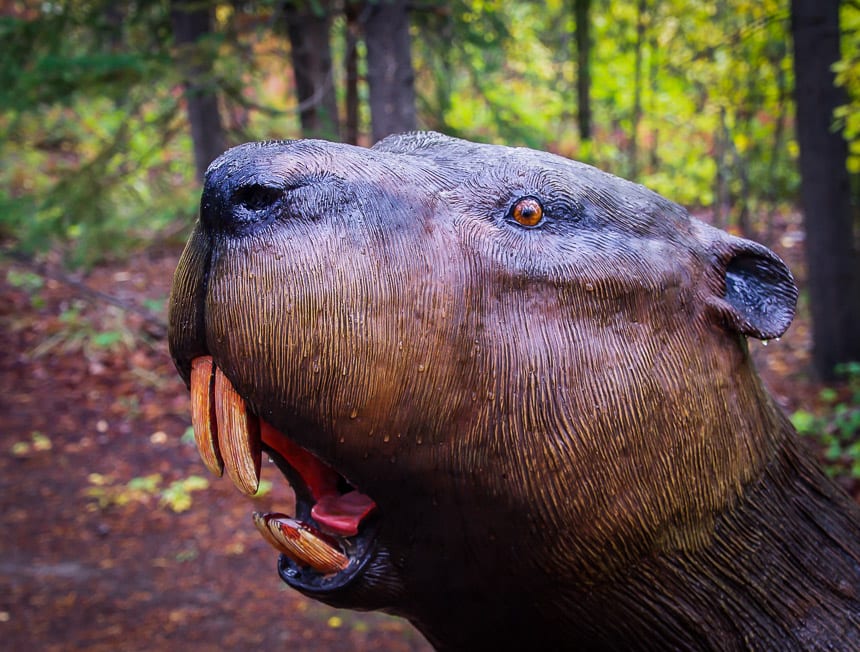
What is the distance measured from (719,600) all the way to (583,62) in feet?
30.6

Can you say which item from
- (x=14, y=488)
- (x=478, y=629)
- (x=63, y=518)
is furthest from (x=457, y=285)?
(x=14, y=488)

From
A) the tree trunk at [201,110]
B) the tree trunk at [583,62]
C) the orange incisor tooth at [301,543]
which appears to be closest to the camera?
the orange incisor tooth at [301,543]

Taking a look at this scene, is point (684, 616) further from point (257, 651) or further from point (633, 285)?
point (257, 651)

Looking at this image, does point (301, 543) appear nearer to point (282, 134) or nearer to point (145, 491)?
point (145, 491)

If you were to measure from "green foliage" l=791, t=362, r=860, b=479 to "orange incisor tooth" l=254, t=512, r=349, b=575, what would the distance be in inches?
151

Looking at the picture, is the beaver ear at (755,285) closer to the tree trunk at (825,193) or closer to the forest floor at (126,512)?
the forest floor at (126,512)

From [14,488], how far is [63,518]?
699 mm

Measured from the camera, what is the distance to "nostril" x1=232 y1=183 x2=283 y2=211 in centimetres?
116

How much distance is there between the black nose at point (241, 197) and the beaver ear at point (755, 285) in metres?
0.78

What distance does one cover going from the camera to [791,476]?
154cm

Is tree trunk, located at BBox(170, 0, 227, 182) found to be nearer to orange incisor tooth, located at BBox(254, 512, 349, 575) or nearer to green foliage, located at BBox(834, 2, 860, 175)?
green foliage, located at BBox(834, 2, 860, 175)

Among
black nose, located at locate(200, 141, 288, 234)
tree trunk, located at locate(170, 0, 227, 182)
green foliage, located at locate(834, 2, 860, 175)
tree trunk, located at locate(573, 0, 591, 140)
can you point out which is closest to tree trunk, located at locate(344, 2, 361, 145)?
tree trunk, located at locate(170, 0, 227, 182)

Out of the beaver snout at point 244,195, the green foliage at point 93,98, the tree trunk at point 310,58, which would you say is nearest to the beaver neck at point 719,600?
the beaver snout at point 244,195

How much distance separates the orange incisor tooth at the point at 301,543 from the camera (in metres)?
1.25
